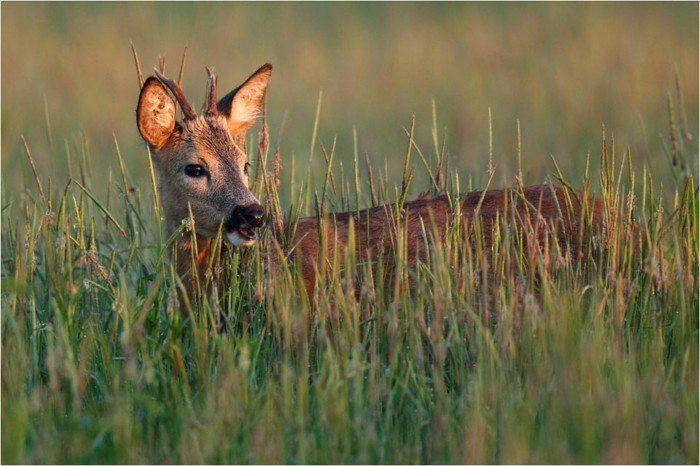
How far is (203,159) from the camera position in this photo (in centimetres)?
645

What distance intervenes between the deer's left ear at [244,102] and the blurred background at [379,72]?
349 centimetres

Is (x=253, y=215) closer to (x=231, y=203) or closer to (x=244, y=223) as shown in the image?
(x=244, y=223)

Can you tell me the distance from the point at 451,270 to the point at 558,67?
936cm

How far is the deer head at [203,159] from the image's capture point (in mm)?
6148

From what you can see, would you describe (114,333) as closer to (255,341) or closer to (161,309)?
(161,309)

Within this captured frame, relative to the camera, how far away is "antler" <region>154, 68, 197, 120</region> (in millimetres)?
6152

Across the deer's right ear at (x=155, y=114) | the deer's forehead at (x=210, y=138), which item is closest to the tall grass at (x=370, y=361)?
the deer's forehead at (x=210, y=138)

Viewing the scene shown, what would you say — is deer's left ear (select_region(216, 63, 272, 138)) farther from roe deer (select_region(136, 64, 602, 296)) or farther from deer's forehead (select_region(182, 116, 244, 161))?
deer's forehead (select_region(182, 116, 244, 161))

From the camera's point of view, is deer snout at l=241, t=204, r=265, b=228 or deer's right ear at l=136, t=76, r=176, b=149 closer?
deer snout at l=241, t=204, r=265, b=228

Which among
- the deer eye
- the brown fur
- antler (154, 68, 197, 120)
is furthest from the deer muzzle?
antler (154, 68, 197, 120)

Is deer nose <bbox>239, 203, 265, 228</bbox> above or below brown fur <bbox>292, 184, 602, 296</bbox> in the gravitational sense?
above

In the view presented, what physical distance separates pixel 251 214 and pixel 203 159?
56 cm

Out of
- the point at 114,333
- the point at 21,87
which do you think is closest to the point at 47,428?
the point at 114,333

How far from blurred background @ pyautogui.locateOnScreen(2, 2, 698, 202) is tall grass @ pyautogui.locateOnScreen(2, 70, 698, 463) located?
4408mm
